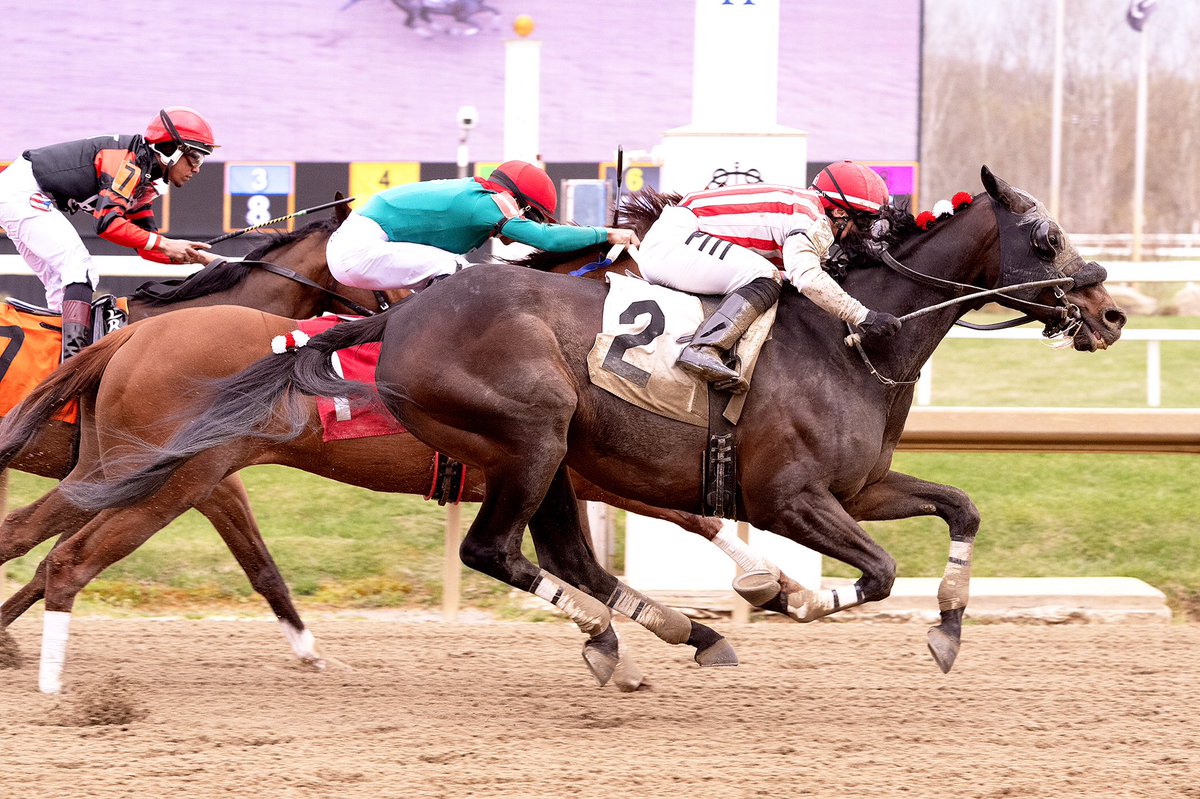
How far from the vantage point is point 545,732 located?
162 inches

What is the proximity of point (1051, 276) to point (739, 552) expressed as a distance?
4.61 ft

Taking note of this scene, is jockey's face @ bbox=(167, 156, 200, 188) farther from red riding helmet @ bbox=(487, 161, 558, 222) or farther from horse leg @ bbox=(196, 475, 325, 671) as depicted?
red riding helmet @ bbox=(487, 161, 558, 222)

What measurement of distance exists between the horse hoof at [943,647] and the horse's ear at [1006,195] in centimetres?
125

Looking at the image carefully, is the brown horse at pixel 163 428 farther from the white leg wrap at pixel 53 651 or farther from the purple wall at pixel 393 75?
the purple wall at pixel 393 75

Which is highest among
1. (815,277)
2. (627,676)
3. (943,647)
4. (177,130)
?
(177,130)

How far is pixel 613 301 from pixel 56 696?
2.09 meters

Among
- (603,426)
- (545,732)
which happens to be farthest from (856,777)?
(603,426)

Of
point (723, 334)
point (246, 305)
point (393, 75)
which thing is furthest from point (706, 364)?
point (393, 75)

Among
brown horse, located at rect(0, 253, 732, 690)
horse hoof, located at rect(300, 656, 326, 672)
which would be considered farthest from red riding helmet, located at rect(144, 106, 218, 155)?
horse hoof, located at rect(300, 656, 326, 672)

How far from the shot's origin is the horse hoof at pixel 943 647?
421 cm

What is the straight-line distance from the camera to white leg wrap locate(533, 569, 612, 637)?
4293 millimetres

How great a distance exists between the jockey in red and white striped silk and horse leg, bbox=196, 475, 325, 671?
1705 mm

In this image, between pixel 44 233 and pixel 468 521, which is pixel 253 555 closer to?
pixel 44 233

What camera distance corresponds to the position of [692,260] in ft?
14.1
